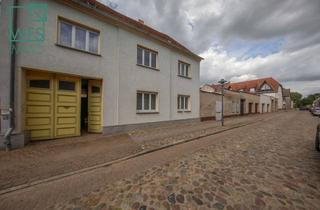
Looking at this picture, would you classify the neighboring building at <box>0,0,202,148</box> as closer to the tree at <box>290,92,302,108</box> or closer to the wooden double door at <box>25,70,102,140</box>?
the wooden double door at <box>25,70,102,140</box>

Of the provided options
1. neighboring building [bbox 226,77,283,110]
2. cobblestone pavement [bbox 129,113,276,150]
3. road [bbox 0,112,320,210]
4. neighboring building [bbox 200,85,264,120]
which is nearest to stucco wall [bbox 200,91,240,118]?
neighboring building [bbox 200,85,264,120]

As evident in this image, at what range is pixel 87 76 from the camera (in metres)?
7.55

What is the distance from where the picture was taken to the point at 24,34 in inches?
236

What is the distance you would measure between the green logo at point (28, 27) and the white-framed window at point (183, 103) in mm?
9785

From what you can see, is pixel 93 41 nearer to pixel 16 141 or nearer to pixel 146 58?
pixel 146 58

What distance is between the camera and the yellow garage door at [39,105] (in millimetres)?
6300

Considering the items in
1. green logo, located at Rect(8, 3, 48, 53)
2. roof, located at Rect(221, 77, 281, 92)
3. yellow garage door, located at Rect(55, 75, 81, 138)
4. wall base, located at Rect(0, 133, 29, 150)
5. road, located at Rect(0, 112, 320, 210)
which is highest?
roof, located at Rect(221, 77, 281, 92)

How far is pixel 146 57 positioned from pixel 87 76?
A: 175 inches

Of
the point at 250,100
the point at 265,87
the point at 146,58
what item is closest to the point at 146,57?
the point at 146,58

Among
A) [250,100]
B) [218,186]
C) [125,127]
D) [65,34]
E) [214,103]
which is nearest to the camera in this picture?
[218,186]

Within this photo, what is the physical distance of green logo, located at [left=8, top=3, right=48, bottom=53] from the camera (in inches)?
225

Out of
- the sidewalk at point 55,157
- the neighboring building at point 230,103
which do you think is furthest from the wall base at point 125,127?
the neighboring building at point 230,103

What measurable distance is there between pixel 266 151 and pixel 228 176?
9.83 ft

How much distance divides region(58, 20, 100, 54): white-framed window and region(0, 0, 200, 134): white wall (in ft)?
0.97
